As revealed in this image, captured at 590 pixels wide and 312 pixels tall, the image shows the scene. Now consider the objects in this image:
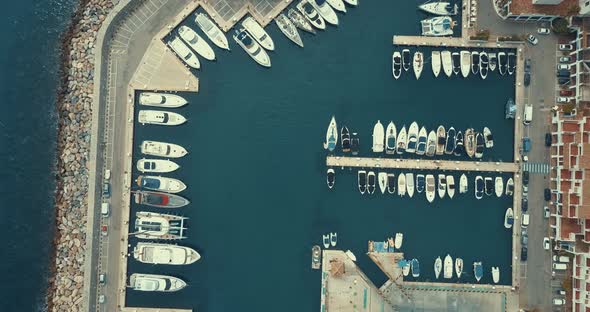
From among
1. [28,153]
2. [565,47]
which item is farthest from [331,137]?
[28,153]

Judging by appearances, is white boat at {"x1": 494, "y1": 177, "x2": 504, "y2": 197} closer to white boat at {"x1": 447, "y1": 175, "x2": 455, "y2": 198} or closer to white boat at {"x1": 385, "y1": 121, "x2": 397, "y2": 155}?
white boat at {"x1": 447, "y1": 175, "x2": 455, "y2": 198}

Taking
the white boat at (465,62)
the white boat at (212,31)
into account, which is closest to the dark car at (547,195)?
the white boat at (465,62)

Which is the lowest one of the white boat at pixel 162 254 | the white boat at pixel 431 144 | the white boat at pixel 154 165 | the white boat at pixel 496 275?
the white boat at pixel 496 275

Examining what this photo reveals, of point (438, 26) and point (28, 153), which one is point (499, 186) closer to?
point (438, 26)

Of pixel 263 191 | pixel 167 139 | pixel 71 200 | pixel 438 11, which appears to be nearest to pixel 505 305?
pixel 263 191

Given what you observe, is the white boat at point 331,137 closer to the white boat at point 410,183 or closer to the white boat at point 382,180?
the white boat at point 382,180

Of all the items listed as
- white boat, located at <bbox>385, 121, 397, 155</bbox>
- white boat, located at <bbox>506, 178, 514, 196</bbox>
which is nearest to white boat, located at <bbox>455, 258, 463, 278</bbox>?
white boat, located at <bbox>506, 178, 514, 196</bbox>
